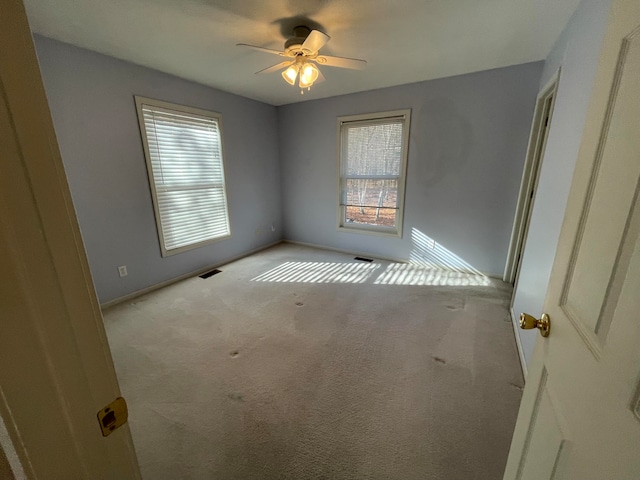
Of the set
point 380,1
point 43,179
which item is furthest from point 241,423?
point 380,1

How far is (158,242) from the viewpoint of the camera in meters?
3.06

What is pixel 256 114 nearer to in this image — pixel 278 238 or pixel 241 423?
pixel 278 238

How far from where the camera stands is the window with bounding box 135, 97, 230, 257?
113 inches

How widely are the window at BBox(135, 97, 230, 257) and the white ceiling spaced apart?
505 mm

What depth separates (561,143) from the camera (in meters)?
1.71

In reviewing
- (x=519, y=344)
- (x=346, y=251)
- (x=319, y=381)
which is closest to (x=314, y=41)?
(x=319, y=381)

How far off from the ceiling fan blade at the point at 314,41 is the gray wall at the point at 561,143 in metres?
1.53

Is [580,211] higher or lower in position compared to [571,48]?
lower

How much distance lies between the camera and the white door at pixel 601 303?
1.50 feet

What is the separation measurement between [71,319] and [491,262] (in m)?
3.85

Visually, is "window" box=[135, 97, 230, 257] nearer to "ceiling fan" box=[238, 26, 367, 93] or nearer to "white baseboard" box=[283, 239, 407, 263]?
"ceiling fan" box=[238, 26, 367, 93]

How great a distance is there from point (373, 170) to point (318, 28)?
6.76 ft

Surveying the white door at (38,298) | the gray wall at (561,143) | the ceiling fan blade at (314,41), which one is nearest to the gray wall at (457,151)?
the gray wall at (561,143)

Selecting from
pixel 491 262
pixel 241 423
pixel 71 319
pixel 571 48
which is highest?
pixel 571 48
